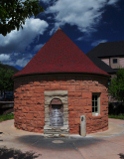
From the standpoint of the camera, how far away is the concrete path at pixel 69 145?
8.29 metres

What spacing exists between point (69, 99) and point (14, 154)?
510 centimetres

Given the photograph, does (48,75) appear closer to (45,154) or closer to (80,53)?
(80,53)

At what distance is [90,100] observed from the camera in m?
12.9

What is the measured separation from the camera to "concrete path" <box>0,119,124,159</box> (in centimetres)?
829

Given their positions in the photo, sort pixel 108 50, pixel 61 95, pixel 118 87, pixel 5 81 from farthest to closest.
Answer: pixel 5 81 < pixel 108 50 < pixel 118 87 < pixel 61 95

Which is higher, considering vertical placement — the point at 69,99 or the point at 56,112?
the point at 69,99

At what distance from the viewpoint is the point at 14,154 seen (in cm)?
819

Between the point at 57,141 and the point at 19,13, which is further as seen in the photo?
the point at 57,141

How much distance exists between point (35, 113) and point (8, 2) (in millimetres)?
8293

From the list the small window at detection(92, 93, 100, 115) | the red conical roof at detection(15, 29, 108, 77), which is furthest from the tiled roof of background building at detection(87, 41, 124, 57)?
the small window at detection(92, 93, 100, 115)

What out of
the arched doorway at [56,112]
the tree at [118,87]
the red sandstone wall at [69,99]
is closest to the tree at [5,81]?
the tree at [118,87]

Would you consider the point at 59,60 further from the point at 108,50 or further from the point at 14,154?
the point at 108,50

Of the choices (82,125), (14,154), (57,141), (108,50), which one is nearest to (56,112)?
(82,125)

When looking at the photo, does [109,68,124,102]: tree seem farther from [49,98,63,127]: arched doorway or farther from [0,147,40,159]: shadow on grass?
[0,147,40,159]: shadow on grass
